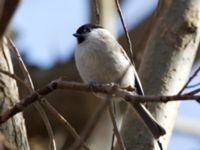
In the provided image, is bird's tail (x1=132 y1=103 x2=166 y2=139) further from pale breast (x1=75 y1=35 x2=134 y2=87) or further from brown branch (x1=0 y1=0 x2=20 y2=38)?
brown branch (x1=0 y1=0 x2=20 y2=38)

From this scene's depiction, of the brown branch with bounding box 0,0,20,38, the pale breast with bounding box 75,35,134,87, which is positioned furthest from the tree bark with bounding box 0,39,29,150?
the brown branch with bounding box 0,0,20,38

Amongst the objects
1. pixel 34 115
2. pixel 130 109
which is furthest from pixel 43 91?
pixel 34 115

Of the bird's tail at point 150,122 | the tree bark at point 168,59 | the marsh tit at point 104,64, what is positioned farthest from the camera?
the marsh tit at point 104,64

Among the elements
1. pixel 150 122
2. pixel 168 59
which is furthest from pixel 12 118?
pixel 168 59

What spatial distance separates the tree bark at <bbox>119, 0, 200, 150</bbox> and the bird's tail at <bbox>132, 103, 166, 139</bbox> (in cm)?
3

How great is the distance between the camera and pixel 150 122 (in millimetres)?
1576

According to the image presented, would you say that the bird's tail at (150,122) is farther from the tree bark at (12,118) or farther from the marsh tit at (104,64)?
the tree bark at (12,118)

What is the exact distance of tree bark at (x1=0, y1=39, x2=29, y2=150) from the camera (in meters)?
1.52

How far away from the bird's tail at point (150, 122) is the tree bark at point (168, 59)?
0.03 m

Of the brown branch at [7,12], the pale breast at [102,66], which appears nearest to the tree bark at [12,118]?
the pale breast at [102,66]

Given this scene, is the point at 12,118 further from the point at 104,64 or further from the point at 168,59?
the point at 168,59

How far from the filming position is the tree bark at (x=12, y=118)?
152 centimetres

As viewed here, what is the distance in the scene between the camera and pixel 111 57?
6.37ft

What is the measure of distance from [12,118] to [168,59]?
0.61 m
